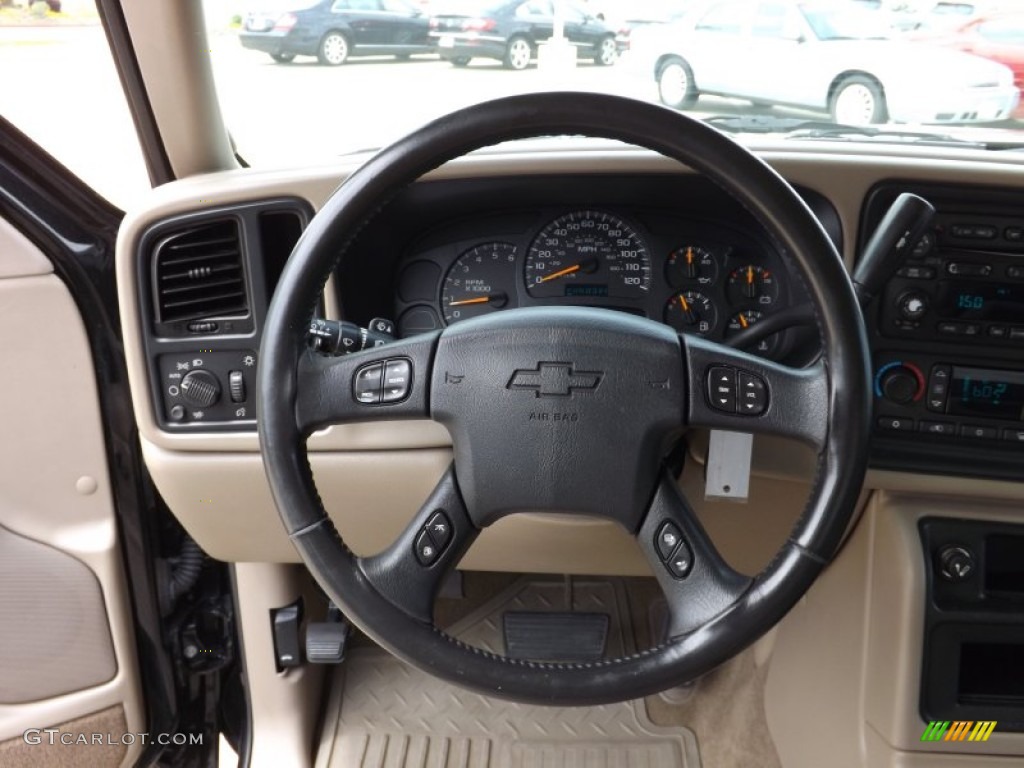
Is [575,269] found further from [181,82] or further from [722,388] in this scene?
[181,82]

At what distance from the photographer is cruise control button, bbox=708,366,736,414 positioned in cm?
107

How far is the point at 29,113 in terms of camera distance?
1.61 m

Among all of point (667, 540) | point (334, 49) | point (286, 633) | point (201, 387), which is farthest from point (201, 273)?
point (667, 540)

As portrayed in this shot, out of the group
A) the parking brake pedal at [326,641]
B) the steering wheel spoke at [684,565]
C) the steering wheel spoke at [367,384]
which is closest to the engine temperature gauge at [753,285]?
the steering wheel spoke at [684,565]

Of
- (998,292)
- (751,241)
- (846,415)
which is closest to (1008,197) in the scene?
(998,292)

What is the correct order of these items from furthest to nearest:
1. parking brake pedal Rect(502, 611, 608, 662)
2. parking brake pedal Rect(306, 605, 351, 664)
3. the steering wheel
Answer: parking brake pedal Rect(502, 611, 608, 662)
parking brake pedal Rect(306, 605, 351, 664)
the steering wheel

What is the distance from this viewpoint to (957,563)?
146 centimetres

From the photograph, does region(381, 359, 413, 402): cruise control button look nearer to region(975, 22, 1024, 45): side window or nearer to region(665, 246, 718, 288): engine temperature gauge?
region(665, 246, 718, 288): engine temperature gauge

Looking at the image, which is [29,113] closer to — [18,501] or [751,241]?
[18,501]

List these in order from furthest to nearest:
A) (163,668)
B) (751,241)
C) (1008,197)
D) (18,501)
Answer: (163,668) < (18,501) < (751,241) < (1008,197)

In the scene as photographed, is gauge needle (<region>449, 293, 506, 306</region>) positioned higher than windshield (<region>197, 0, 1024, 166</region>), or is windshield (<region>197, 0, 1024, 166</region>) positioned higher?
windshield (<region>197, 0, 1024, 166</region>)

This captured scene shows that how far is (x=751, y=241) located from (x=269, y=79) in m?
0.83

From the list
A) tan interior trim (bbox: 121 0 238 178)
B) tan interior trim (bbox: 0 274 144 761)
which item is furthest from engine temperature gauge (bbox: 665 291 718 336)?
tan interior trim (bbox: 0 274 144 761)

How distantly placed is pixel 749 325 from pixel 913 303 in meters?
0.23
